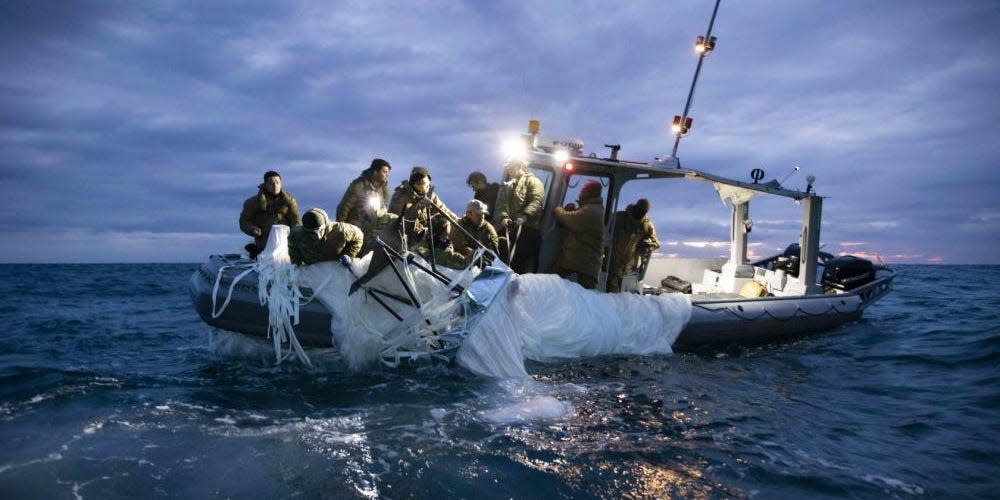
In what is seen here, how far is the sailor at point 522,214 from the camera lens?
6.79 m

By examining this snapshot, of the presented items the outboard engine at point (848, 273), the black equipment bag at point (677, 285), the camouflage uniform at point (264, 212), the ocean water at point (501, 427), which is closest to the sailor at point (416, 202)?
the camouflage uniform at point (264, 212)

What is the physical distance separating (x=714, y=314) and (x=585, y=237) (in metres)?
2.10

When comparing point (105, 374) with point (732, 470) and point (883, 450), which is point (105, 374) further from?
point (883, 450)

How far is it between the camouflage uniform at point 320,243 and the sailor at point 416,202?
598mm

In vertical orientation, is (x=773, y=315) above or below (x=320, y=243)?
below

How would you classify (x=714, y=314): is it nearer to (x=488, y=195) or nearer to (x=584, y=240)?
(x=584, y=240)

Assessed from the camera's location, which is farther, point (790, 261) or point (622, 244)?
point (790, 261)

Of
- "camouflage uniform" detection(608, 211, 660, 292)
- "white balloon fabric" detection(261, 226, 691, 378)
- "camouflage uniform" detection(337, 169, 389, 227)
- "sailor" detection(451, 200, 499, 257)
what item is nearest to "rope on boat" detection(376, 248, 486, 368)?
"white balloon fabric" detection(261, 226, 691, 378)

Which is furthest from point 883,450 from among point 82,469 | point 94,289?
point 94,289

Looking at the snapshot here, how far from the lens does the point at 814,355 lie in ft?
23.6

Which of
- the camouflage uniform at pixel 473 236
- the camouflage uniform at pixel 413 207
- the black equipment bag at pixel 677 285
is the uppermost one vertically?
the camouflage uniform at pixel 413 207

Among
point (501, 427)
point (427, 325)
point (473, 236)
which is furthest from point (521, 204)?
point (501, 427)

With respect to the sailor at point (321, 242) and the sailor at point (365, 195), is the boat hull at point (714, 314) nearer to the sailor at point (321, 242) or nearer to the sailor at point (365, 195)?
the sailor at point (321, 242)

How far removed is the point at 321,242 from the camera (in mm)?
5148
